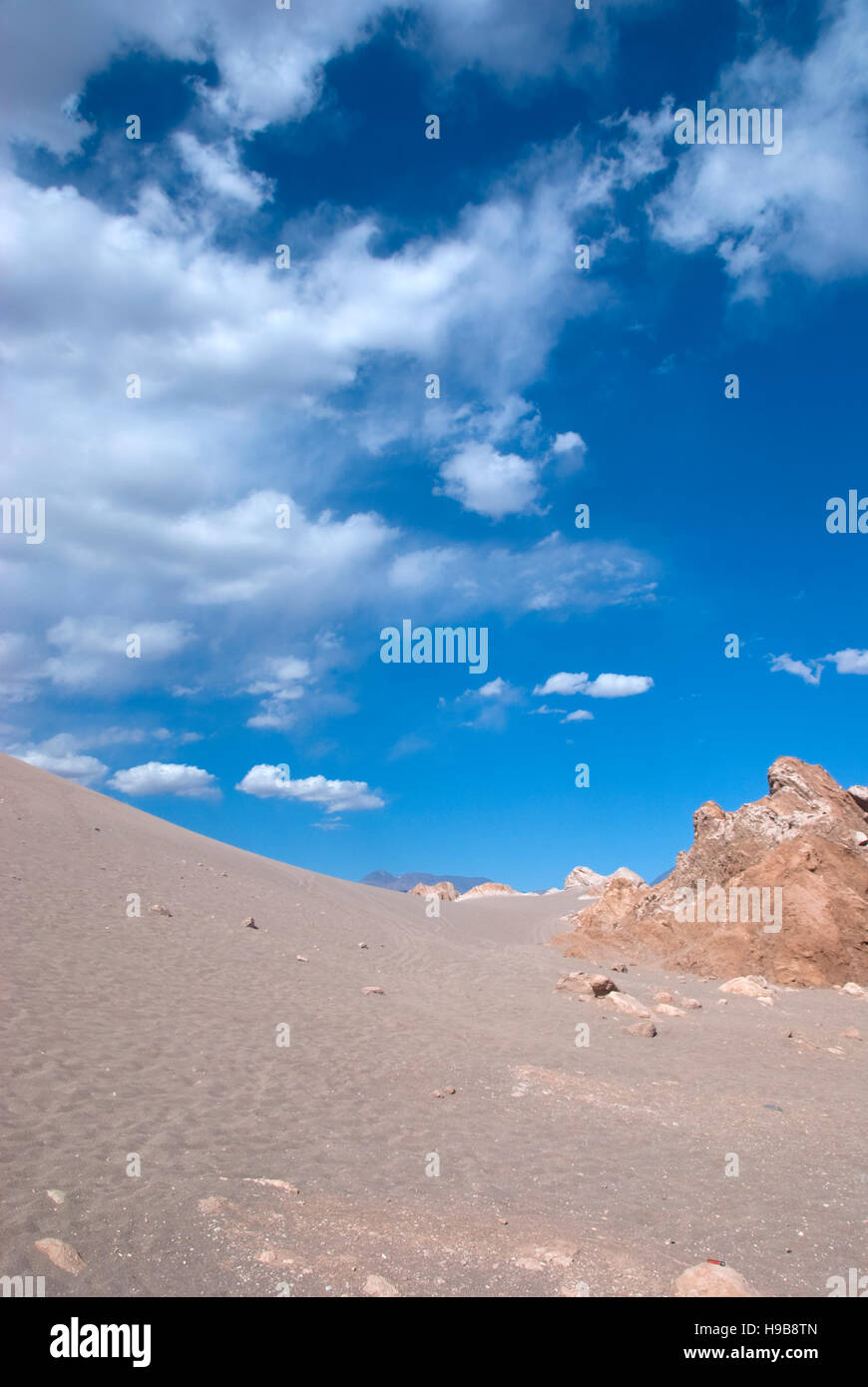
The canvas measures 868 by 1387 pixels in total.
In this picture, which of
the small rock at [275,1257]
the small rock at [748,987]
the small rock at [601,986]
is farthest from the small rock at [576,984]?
the small rock at [275,1257]

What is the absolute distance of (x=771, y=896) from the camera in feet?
65.9

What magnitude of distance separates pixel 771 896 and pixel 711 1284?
16.9 metres

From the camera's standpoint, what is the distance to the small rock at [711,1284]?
4898 millimetres

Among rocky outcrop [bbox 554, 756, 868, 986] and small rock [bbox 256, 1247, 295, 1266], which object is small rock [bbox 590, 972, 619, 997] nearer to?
rocky outcrop [bbox 554, 756, 868, 986]

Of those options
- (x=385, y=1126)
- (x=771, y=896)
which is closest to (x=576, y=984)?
(x=771, y=896)

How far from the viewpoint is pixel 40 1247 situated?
507 centimetres

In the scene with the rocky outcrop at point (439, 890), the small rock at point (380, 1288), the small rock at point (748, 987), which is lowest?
the small rock at point (380, 1288)

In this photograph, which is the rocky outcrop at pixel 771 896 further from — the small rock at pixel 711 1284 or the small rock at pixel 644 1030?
the small rock at pixel 711 1284

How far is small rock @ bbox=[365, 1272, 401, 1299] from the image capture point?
4898 millimetres

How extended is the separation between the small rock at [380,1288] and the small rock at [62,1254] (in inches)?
75.4

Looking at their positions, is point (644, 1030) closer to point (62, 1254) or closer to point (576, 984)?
point (576, 984)

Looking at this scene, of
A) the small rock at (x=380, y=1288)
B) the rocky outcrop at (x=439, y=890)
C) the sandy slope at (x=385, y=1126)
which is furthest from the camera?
the rocky outcrop at (x=439, y=890)

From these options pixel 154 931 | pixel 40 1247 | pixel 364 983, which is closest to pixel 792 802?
pixel 364 983
